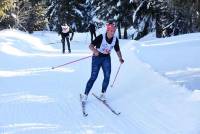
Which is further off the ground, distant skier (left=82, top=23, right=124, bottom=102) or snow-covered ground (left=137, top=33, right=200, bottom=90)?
distant skier (left=82, top=23, right=124, bottom=102)

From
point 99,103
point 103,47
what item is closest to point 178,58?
point 99,103

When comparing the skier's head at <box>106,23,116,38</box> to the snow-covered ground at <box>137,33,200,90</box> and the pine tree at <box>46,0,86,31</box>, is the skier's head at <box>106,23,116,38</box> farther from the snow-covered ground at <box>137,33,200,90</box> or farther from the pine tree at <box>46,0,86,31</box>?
the pine tree at <box>46,0,86,31</box>

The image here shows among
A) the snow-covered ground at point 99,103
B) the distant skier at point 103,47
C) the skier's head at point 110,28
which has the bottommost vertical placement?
the snow-covered ground at point 99,103

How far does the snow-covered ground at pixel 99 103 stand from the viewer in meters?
9.38

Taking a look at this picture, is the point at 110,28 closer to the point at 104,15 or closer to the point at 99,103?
the point at 99,103

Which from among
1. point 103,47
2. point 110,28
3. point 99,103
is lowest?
point 99,103

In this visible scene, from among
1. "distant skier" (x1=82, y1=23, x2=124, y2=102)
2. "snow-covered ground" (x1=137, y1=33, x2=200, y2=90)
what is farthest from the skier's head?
"snow-covered ground" (x1=137, y1=33, x2=200, y2=90)

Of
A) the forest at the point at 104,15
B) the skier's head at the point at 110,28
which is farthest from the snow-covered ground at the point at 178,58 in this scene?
the skier's head at the point at 110,28

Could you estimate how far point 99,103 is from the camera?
1162 centimetres

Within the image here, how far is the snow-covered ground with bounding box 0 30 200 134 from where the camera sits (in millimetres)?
9383

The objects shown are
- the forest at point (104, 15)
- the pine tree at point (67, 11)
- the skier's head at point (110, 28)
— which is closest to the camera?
the skier's head at point (110, 28)

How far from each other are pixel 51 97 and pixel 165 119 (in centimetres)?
407

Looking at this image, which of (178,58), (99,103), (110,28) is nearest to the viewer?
(110,28)

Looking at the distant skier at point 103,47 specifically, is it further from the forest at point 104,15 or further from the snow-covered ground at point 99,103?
the forest at point 104,15
